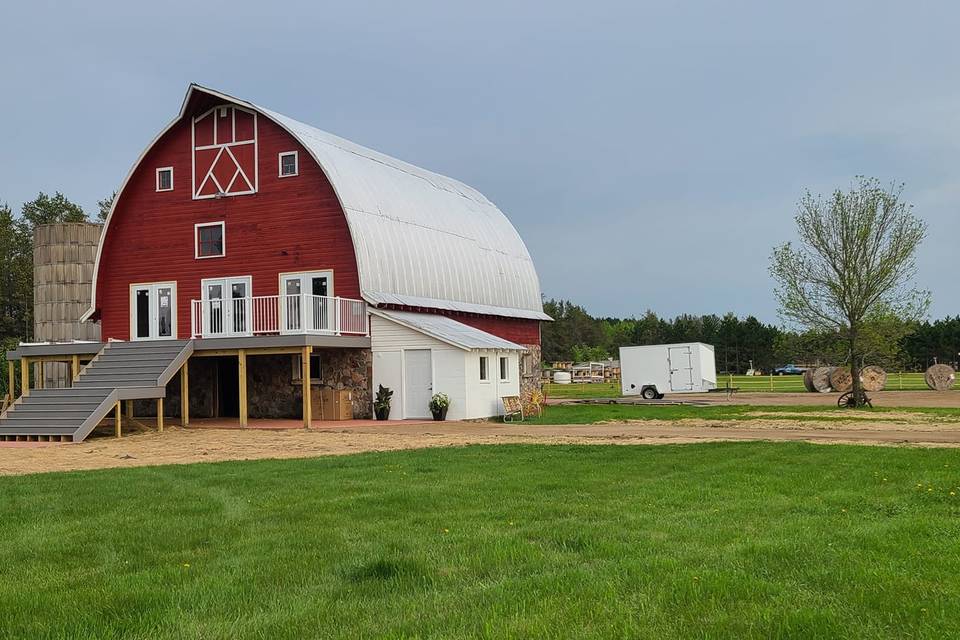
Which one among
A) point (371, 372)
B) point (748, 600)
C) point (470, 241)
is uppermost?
point (470, 241)

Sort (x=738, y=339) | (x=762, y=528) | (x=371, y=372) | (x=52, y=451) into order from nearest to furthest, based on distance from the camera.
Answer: (x=762, y=528) < (x=52, y=451) < (x=371, y=372) < (x=738, y=339)

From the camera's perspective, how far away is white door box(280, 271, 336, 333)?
1111 inches

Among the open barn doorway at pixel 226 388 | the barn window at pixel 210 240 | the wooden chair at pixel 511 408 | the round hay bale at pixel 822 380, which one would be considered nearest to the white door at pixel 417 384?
the wooden chair at pixel 511 408

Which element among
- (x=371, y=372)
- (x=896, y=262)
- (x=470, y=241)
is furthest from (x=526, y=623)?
(x=470, y=241)

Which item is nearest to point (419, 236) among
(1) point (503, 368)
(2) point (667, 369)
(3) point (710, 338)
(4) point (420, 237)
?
(4) point (420, 237)

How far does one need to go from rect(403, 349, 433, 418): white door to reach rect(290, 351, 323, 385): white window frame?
10.6ft

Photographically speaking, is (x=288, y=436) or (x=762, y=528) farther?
(x=288, y=436)

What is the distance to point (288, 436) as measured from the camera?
23.6 meters

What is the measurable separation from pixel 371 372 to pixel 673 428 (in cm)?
1093

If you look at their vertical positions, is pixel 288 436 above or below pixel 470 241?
below

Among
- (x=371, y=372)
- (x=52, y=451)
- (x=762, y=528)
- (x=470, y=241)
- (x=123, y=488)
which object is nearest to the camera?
(x=762, y=528)

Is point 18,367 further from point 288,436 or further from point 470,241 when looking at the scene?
point 288,436

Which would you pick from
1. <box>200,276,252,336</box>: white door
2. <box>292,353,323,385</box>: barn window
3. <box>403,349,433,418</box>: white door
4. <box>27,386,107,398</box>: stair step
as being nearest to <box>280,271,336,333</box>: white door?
<box>200,276,252,336</box>: white door

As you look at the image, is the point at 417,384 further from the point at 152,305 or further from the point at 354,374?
the point at 152,305
